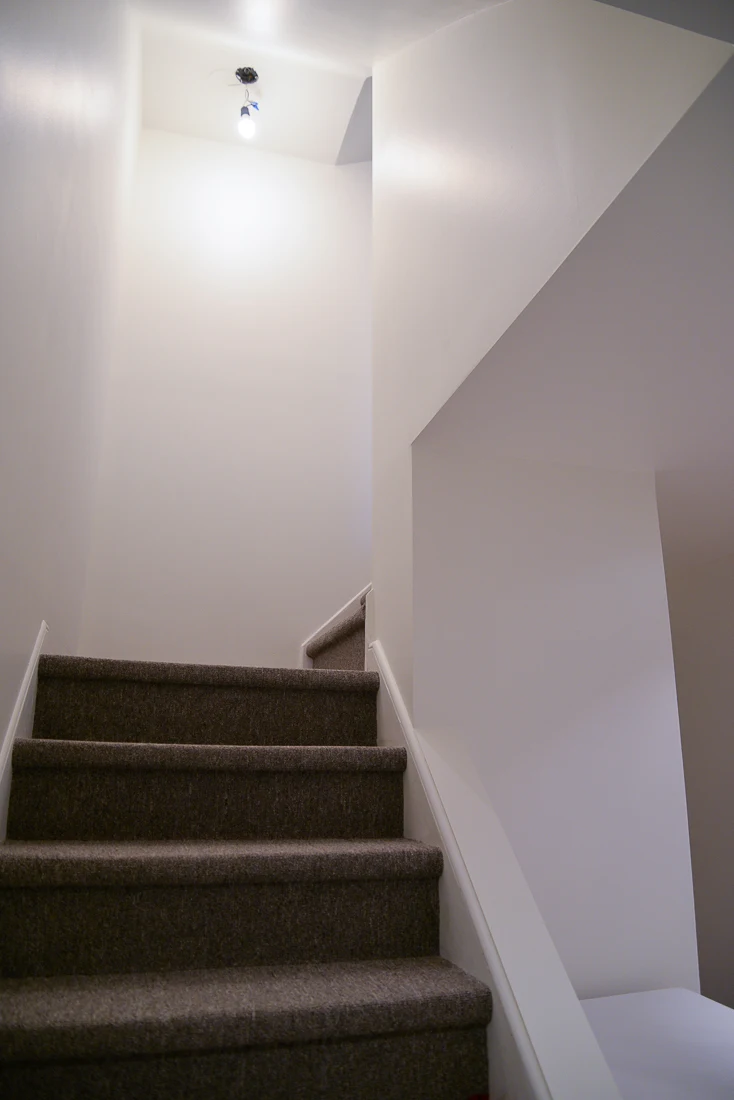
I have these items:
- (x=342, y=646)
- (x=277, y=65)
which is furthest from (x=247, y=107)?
(x=342, y=646)

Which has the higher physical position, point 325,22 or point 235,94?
point 235,94

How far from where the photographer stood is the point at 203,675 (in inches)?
68.2

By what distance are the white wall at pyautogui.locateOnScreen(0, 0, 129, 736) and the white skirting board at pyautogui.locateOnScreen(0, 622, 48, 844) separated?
0.03 metres

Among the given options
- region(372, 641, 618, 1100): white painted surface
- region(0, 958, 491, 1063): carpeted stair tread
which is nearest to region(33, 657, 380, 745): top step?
region(372, 641, 618, 1100): white painted surface

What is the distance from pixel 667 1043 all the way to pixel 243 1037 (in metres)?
0.90

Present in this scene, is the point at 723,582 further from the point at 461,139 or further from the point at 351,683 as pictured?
the point at 461,139

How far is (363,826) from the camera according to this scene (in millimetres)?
1562

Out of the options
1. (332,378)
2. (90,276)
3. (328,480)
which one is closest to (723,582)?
(328,480)

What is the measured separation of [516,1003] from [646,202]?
1.18 m

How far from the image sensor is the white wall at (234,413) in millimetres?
2891

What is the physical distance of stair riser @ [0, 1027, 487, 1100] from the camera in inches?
38.8

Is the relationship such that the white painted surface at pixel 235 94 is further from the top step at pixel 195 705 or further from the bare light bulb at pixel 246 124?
the top step at pixel 195 705

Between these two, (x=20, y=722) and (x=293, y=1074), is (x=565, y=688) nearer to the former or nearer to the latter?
(x=293, y=1074)

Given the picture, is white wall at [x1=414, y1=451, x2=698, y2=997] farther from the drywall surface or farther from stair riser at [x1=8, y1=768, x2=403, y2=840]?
the drywall surface
